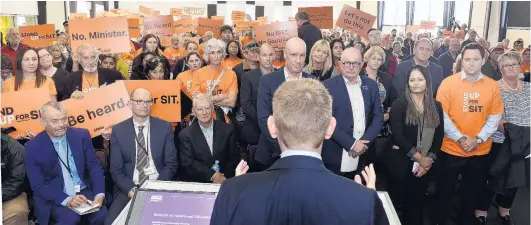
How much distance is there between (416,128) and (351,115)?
21.7 inches

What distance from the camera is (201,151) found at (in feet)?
11.6

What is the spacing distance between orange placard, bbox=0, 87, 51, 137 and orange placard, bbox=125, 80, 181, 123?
733 millimetres

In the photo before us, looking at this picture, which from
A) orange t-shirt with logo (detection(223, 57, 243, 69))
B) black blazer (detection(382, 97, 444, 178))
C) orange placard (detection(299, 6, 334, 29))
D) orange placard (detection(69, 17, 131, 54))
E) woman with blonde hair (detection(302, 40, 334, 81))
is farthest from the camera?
orange placard (detection(299, 6, 334, 29))

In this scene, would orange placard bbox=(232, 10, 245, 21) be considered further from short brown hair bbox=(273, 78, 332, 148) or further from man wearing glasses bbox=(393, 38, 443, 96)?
short brown hair bbox=(273, 78, 332, 148)

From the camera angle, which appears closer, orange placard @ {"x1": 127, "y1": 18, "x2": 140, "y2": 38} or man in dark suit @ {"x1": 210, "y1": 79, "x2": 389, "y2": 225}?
man in dark suit @ {"x1": 210, "y1": 79, "x2": 389, "y2": 225}

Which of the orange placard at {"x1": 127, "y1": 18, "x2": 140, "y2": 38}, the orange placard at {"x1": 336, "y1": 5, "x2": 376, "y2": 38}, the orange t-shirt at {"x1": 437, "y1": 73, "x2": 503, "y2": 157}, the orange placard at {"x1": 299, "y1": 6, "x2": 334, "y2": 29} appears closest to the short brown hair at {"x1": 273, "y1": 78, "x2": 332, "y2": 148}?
the orange t-shirt at {"x1": 437, "y1": 73, "x2": 503, "y2": 157}

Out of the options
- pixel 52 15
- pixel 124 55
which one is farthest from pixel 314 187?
pixel 52 15

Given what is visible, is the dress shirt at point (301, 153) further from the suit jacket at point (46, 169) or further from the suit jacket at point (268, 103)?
the suit jacket at point (46, 169)

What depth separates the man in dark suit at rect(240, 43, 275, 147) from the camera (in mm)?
3881

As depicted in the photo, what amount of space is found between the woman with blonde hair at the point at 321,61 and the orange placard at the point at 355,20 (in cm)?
233

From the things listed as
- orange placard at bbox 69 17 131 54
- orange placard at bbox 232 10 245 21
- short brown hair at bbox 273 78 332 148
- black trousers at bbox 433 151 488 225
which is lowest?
black trousers at bbox 433 151 488 225

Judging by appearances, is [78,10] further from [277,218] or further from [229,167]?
[277,218]

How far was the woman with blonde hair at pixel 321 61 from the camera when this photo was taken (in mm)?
4406

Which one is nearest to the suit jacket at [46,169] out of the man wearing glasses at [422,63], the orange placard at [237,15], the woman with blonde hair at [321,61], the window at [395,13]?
the woman with blonde hair at [321,61]
